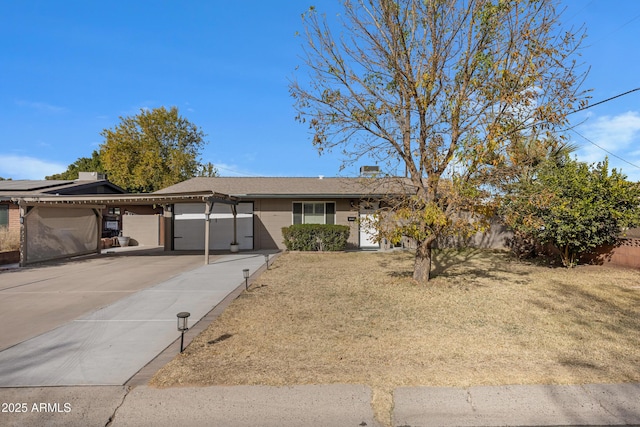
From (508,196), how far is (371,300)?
3455 mm

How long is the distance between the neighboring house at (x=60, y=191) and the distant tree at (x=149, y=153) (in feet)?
30.2

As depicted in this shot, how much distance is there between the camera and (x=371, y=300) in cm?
715

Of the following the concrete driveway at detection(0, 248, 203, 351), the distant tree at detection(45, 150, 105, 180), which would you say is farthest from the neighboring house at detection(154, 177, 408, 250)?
the distant tree at detection(45, 150, 105, 180)

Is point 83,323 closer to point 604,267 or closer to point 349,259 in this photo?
point 349,259

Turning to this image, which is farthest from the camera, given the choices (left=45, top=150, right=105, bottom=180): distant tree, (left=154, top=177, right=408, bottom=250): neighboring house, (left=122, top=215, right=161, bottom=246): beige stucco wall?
(left=45, top=150, right=105, bottom=180): distant tree

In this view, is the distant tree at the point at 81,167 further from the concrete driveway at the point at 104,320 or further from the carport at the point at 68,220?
the concrete driveway at the point at 104,320

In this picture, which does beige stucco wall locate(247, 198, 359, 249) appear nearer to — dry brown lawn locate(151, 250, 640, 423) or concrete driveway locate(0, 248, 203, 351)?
concrete driveway locate(0, 248, 203, 351)

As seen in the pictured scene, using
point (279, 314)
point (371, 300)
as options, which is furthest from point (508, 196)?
point (279, 314)

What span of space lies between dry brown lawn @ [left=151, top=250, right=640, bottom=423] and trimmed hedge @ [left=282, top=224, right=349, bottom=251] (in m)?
6.06

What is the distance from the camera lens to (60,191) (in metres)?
17.0

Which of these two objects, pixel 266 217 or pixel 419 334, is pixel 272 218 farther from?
pixel 419 334

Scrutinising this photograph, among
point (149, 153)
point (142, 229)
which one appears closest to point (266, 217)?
point (142, 229)

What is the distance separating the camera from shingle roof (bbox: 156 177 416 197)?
52.2 feet

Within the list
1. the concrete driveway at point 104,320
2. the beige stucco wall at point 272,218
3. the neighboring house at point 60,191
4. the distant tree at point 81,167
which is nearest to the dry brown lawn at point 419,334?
the concrete driveway at point 104,320
